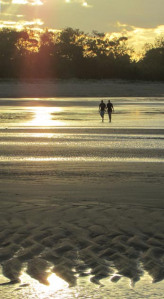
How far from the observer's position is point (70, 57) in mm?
88062

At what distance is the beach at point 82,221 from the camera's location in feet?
17.0

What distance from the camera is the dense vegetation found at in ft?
255

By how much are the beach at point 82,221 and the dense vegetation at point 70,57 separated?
59873mm

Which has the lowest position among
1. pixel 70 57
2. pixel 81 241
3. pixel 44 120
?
pixel 81 241

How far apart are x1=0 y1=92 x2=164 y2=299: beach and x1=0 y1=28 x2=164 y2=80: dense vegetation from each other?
5987cm

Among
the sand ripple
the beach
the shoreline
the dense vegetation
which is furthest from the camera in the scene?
the dense vegetation

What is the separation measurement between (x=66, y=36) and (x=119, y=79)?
2403 centimetres

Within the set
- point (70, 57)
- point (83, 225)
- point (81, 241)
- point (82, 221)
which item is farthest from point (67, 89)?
point (81, 241)

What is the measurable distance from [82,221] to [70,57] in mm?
82112

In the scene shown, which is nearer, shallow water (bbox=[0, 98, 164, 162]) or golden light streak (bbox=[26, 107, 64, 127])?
shallow water (bbox=[0, 98, 164, 162])

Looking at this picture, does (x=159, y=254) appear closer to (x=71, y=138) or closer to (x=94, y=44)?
(x=71, y=138)

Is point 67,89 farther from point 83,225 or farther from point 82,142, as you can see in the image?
point 83,225

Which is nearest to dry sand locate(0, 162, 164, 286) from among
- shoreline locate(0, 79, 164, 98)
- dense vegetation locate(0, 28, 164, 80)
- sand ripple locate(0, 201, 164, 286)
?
sand ripple locate(0, 201, 164, 286)

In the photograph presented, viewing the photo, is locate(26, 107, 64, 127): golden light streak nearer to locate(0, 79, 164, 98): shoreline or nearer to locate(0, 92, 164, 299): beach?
locate(0, 92, 164, 299): beach
